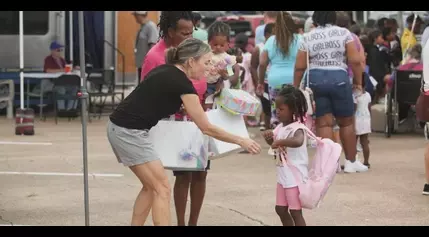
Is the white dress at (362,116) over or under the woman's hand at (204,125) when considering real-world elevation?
under

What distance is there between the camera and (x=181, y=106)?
691cm

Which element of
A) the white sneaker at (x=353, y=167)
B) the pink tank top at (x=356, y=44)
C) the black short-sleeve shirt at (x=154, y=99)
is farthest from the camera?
the white sneaker at (x=353, y=167)

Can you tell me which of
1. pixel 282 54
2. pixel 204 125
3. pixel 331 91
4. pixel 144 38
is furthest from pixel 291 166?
pixel 144 38

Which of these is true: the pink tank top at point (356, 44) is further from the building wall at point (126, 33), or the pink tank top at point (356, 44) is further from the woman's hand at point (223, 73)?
the building wall at point (126, 33)

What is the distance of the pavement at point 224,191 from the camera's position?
8008 millimetres

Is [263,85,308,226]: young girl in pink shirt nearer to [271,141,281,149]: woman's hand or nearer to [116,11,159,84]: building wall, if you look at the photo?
[271,141,281,149]: woman's hand

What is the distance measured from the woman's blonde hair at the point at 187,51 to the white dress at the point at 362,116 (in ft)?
15.8

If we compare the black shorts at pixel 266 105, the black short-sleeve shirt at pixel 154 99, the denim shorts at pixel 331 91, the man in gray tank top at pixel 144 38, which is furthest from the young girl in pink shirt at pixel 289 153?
the man in gray tank top at pixel 144 38

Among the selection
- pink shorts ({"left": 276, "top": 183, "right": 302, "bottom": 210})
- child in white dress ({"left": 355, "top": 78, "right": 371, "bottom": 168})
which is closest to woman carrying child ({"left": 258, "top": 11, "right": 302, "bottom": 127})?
child in white dress ({"left": 355, "top": 78, "right": 371, "bottom": 168})

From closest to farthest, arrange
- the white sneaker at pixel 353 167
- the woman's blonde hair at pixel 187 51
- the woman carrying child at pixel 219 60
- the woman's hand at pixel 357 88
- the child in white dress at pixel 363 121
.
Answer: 1. the woman's blonde hair at pixel 187 51
2. the woman carrying child at pixel 219 60
3. the white sneaker at pixel 353 167
4. the woman's hand at pixel 357 88
5. the child in white dress at pixel 363 121

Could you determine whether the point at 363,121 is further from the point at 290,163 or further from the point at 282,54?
the point at 290,163

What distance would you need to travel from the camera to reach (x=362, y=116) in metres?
11.2

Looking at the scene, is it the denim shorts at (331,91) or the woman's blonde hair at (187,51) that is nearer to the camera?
the woman's blonde hair at (187,51)

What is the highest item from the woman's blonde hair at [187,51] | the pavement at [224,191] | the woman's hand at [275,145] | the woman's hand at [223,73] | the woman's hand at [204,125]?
the woman's blonde hair at [187,51]
